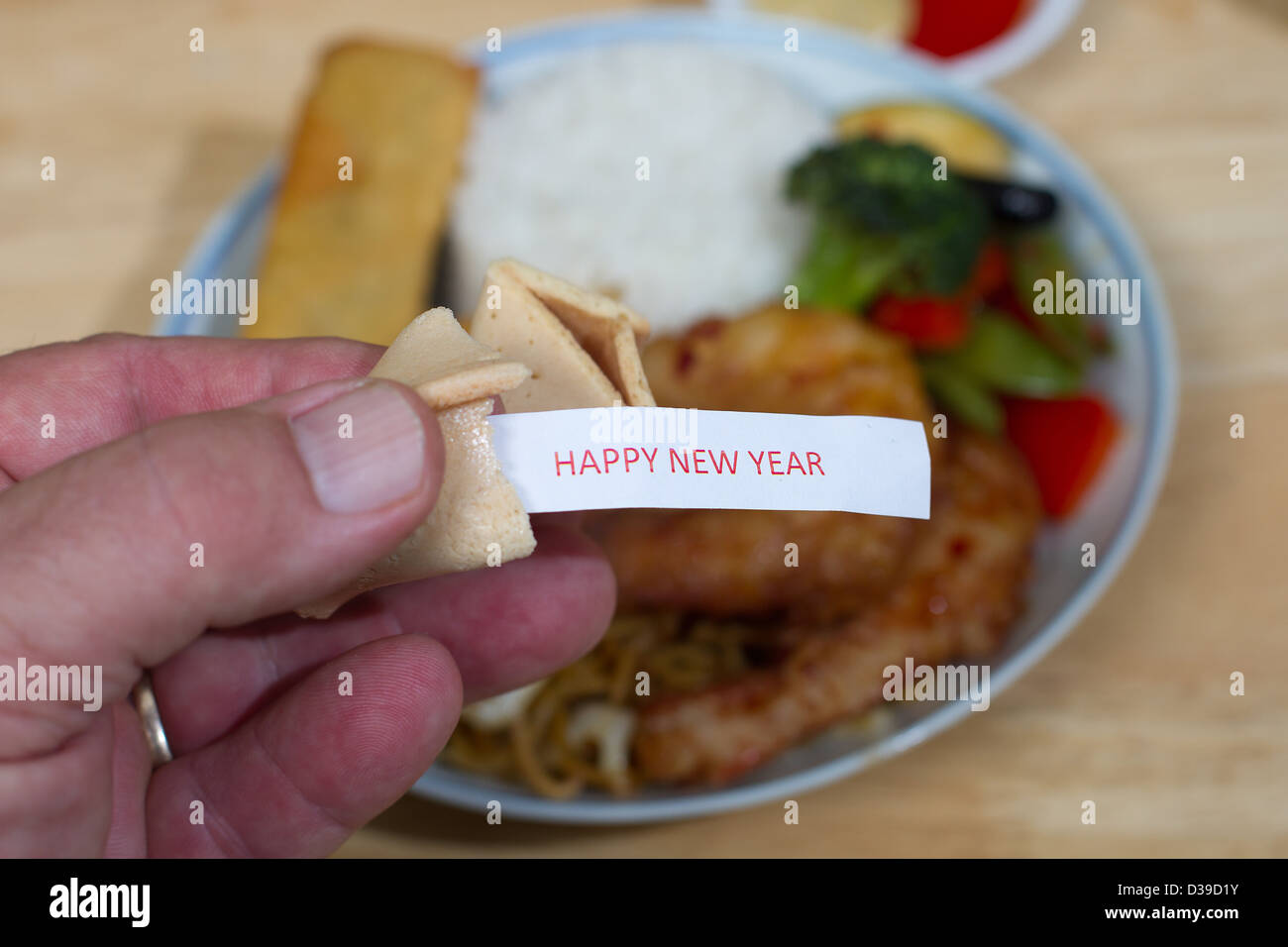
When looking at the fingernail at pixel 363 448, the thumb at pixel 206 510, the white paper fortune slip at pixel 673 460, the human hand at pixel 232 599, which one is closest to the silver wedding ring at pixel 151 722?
the human hand at pixel 232 599

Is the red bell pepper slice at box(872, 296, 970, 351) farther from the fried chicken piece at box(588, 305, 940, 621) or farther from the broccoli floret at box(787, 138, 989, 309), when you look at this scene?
the fried chicken piece at box(588, 305, 940, 621)

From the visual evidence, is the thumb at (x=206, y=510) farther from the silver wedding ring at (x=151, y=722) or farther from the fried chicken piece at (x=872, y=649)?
the fried chicken piece at (x=872, y=649)

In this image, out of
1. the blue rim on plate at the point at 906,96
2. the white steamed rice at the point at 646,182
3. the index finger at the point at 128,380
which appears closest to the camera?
the index finger at the point at 128,380

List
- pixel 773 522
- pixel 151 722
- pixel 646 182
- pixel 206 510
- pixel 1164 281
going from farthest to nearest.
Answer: pixel 646 182, pixel 1164 281, pixel 773 522, pixel 151 722, pixel 206 510

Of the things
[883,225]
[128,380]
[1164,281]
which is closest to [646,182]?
[883,225]

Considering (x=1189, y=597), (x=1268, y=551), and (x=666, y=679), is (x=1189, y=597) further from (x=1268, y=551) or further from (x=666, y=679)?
(x=666, y=679)

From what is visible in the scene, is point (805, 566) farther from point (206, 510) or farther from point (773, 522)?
point (206, 510)
